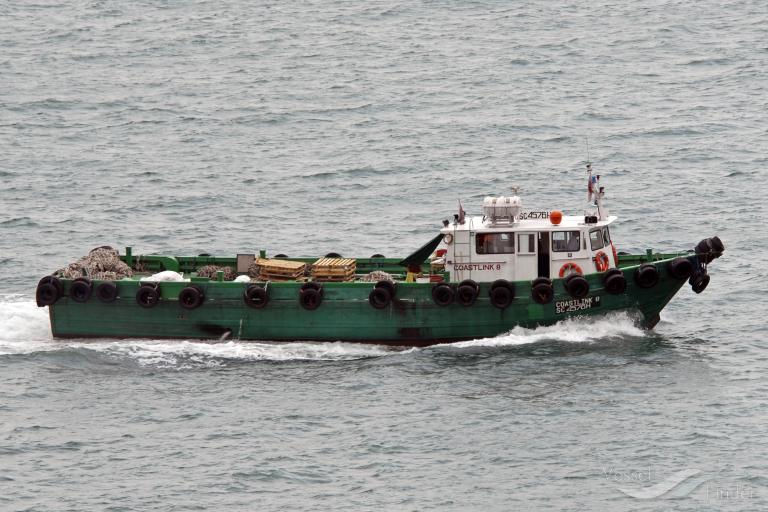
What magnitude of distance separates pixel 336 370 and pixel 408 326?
221 cm

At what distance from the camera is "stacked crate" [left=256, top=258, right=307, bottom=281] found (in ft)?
116

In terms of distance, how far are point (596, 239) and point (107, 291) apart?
38.6 ft

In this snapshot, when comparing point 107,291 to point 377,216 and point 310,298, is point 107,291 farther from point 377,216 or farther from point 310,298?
point 377,216

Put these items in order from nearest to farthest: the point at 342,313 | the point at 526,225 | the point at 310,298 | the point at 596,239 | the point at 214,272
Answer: the point at 310,298
the point at 342,313
the point at 526,225
the point at 596,239
the point at 214,272

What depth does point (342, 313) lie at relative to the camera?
34281 millimetres

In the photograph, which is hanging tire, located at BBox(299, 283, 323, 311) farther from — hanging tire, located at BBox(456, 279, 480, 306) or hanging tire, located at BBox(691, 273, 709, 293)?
hanging tire, located at BBox(691, 273, 709, 293)

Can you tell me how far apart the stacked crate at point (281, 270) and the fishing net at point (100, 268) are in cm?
352

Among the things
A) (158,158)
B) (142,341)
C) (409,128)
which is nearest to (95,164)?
(158,158)

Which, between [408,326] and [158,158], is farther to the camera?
[158,158]

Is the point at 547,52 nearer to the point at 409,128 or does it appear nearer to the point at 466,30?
the point at 466,30

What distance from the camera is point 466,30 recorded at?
7606cm

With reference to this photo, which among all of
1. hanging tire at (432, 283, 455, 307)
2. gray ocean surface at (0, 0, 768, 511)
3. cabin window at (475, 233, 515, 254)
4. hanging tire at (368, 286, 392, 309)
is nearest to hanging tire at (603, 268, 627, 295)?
gray ocean surface at (0, 0, 768, 511)

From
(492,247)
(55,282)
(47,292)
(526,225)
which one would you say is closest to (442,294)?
(492,247)

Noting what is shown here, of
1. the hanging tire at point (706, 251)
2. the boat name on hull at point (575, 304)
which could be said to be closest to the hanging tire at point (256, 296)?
the boat name on hull at point (575, 304)
